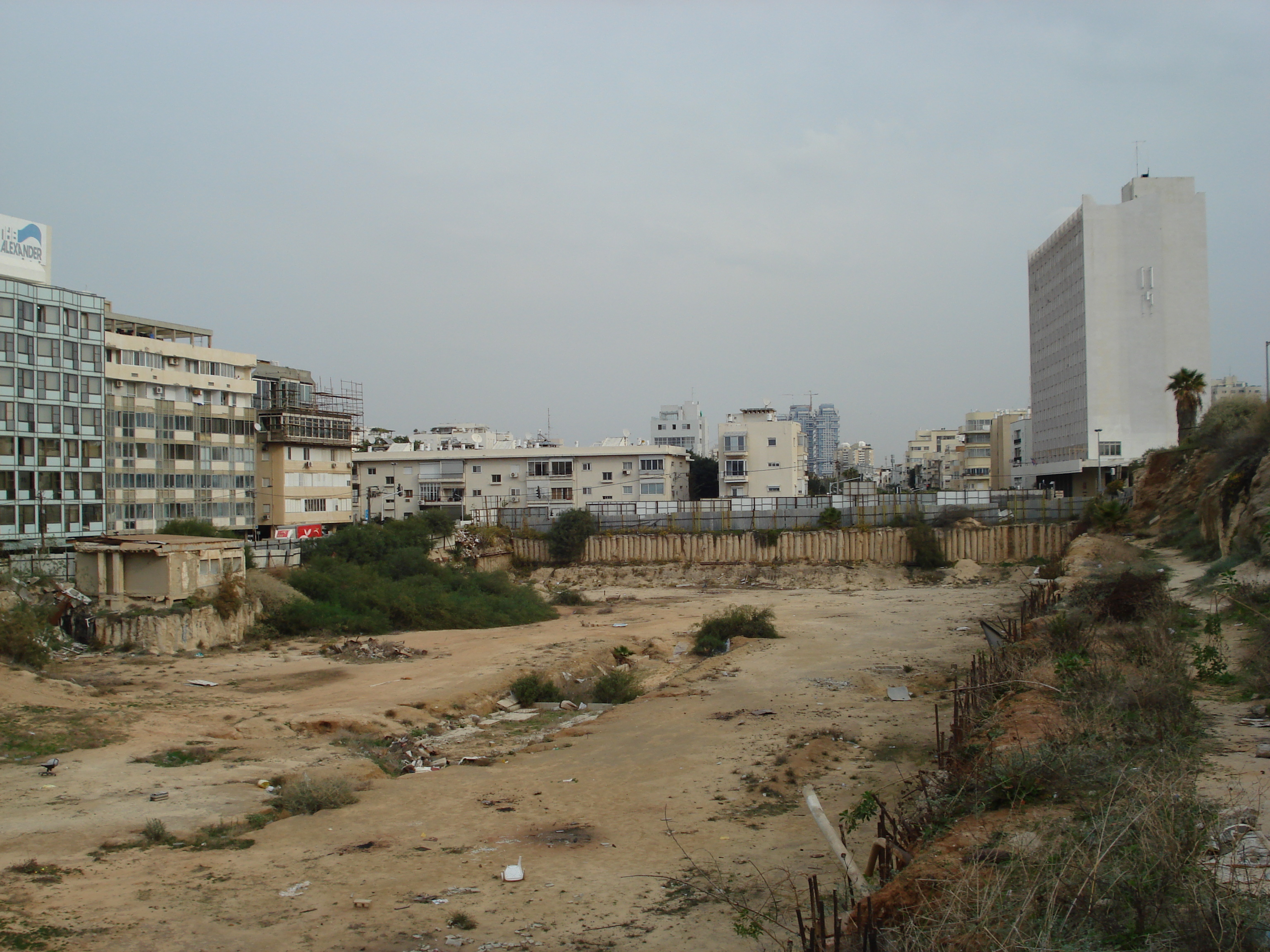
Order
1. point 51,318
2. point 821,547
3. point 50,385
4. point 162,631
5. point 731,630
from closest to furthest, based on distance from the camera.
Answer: point 162,631 < point 731,630 < point 50,385 < point 51,318 < point 821,547

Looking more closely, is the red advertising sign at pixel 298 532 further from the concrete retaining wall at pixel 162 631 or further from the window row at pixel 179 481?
the concrete retaining wall at pixel 162 631

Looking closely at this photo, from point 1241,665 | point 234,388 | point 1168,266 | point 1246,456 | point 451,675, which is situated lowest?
point 451,675

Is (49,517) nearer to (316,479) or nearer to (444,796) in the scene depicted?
(316,479)

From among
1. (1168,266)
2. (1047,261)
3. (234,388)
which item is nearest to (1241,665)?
(234,388)

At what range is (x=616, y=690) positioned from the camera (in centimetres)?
2248

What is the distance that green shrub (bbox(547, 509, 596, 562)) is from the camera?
170 ft

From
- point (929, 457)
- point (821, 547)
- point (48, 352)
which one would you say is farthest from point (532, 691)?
point (929, 457)

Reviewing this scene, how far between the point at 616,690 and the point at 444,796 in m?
9.07

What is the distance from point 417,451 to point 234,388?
67.1 ft

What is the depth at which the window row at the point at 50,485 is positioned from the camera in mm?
37125

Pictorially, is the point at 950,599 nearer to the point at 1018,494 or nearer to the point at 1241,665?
the point at 1018,494

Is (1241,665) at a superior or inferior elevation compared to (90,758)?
superior

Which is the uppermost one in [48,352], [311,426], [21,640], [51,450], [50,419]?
[48,352]

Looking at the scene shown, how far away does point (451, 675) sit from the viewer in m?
24.5
